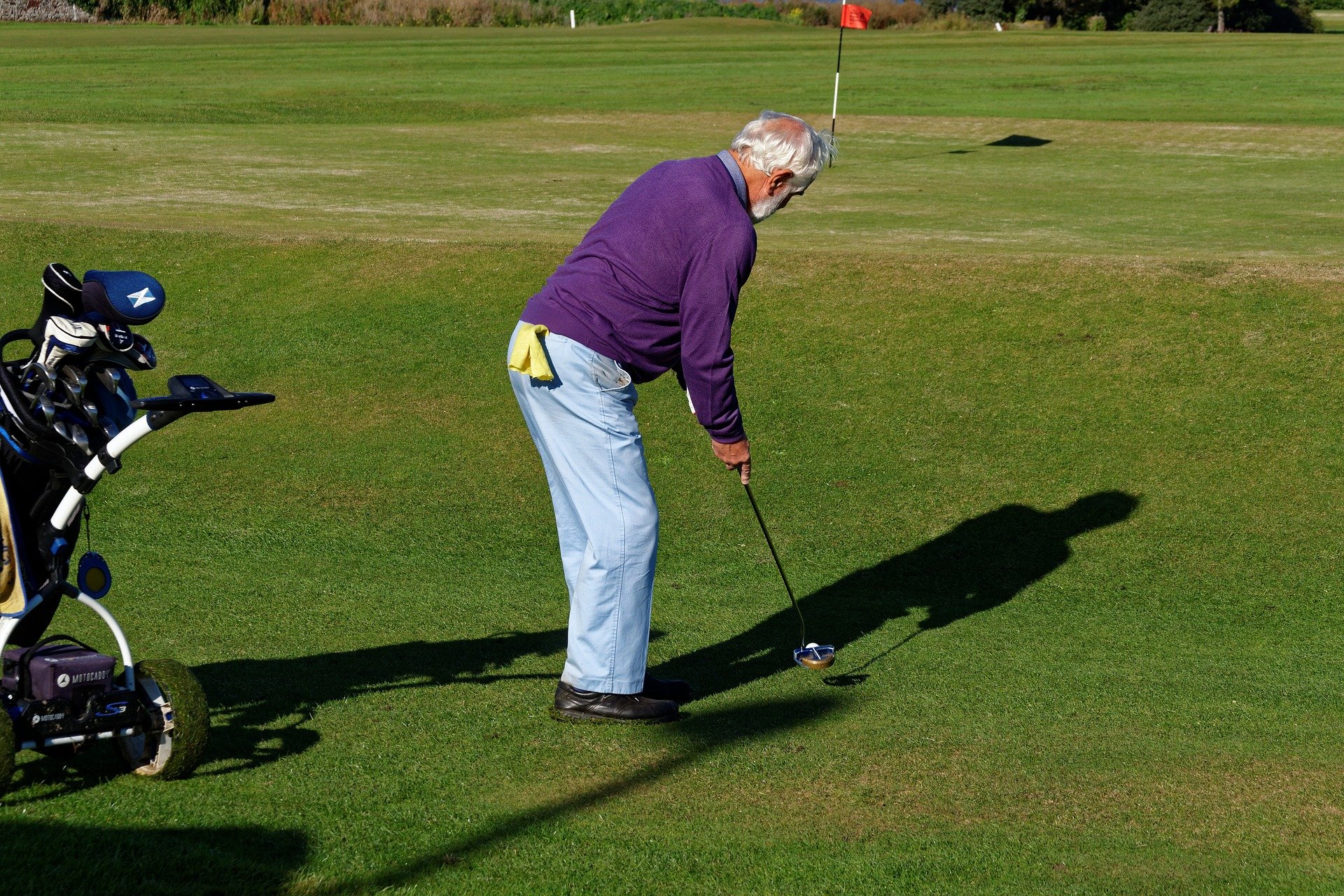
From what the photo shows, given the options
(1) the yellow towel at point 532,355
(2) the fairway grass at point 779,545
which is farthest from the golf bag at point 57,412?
(1) the yellow towel at point 532,355

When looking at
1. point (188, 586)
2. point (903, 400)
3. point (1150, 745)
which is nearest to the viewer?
point (1150, 745)

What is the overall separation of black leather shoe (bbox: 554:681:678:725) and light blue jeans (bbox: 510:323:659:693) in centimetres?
3

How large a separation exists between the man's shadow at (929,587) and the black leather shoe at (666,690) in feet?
0.34

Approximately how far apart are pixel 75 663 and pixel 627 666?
1852 millimetres

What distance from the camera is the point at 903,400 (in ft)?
31.2

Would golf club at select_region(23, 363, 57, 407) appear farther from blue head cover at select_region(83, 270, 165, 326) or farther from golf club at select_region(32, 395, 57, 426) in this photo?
blue head cover at select_region(83, 270, 165, 326)

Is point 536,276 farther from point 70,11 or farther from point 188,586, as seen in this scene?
point 70,11

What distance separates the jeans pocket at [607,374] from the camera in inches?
195

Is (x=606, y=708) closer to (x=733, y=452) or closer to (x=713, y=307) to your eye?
(x=733, y=452)

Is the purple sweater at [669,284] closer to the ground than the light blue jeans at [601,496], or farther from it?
farther from it

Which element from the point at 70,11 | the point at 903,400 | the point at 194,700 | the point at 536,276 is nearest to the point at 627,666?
the point at 194,700

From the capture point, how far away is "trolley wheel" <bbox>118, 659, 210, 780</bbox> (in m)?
4.16

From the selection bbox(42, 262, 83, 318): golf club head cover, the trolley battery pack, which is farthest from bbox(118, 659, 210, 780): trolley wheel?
bbox(42, 262, 83, 318): golf club head cover

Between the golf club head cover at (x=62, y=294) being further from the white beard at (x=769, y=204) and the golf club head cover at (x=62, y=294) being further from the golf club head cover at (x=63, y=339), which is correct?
the white beard at (x=769, y=204)
